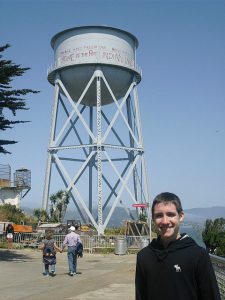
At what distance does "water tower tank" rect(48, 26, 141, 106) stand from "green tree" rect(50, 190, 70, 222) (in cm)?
813

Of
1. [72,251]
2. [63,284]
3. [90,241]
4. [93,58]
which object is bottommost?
[63,284]

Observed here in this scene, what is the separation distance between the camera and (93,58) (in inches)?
1465

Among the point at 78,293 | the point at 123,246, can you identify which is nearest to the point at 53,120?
the point at 123,246

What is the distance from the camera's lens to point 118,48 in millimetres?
38156

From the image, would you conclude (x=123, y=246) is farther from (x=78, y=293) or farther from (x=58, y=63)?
(x=58, y=63)

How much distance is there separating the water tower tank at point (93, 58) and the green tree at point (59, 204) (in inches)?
320

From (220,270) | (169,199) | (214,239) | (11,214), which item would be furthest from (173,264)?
(11,214)

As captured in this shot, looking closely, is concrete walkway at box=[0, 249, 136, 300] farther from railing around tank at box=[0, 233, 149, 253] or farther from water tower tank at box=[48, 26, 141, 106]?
water tower tank at box=[48, 26, 141, 106]

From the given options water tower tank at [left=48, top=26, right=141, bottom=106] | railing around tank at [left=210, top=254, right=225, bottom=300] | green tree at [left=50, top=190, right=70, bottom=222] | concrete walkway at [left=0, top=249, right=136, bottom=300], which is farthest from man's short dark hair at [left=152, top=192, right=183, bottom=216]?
green tree at [left=50, top=190, right=70, bottom=222]

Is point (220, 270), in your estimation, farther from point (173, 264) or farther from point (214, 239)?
point (214, 239)

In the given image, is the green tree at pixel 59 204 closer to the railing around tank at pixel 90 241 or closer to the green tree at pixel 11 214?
the green tree at pixel 11 214

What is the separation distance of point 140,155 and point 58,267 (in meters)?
21.6

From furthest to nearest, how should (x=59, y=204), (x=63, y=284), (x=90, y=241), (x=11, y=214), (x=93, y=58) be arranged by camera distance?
(x=59, y=204), (x=93, y=58), (x=11, y=214), (x=90, y=241), (x=63, y=284)

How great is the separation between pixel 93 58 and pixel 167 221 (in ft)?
114
